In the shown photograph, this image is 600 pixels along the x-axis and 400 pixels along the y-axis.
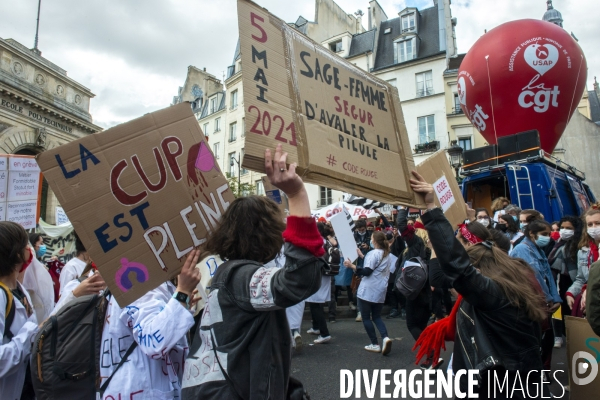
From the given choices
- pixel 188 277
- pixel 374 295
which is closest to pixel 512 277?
pixel 188 277

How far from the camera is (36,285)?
329 cm

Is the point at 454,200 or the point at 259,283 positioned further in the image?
the point at 454,200

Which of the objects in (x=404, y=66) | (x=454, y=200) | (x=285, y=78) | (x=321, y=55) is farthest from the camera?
(x=404, y=66)

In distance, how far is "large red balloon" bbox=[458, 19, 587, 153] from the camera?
9922mm

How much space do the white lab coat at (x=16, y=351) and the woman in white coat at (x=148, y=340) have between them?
516 mm

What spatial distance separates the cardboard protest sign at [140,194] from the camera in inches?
71.4

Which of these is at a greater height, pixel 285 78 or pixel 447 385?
pixel 285 78

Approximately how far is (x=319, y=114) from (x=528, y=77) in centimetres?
984

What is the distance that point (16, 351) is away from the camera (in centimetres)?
210

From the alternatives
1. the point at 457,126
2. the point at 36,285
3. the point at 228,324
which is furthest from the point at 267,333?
the point at 457,126

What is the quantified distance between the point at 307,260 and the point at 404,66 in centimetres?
2891

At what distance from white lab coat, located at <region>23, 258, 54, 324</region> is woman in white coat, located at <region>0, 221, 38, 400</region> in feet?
2.93

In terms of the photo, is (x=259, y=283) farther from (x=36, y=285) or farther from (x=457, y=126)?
(x=457, y=126)

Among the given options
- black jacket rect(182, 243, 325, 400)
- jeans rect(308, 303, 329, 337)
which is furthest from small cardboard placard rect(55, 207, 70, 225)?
black jacket rect(182, 243, 325, 400)
